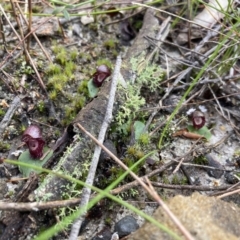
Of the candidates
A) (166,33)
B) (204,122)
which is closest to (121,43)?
(166,33)

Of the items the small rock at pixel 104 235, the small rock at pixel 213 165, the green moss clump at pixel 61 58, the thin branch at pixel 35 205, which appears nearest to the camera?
the thin branch at pixel 35 205

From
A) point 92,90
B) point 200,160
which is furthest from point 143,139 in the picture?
point 92,90

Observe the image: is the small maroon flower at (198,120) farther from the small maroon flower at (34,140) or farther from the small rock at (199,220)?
the small maroon flower at (34,140)

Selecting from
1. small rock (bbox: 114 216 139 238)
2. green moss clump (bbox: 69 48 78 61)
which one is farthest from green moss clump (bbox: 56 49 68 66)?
small rock (bbox: 114 216 139 238)

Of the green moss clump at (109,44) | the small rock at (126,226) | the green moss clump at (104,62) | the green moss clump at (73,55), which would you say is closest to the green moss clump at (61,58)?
the green moss clump at (73,55)

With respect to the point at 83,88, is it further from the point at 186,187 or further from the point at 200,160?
the point at 186,187

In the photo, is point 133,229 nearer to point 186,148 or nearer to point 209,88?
point 186,148
